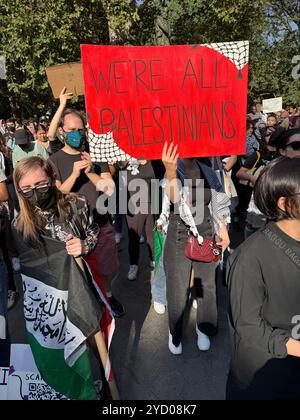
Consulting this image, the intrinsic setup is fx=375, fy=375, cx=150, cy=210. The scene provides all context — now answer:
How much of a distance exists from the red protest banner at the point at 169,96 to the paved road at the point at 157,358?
1589 millimetres

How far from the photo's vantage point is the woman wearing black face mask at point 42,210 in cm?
207

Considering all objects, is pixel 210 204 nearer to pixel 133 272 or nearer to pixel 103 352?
pixel 103 352

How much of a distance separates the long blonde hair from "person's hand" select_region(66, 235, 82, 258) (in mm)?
162

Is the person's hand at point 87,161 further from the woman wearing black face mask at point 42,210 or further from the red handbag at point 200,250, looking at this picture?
the red handbag at point 200,250

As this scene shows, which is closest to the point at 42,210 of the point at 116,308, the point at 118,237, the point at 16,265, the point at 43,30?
the point at 116,308

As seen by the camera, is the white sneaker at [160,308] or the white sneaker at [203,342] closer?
the white sneaker at [203,342]

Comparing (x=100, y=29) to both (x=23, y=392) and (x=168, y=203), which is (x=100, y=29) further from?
(x=23, y=392)

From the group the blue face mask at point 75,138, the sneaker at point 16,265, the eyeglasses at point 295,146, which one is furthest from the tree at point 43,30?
the eyeglasses at point 295,146

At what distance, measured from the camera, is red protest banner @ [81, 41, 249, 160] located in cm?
236

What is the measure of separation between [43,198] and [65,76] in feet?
5.59

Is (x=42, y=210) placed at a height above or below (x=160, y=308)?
above

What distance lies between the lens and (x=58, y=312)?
2.10 metres

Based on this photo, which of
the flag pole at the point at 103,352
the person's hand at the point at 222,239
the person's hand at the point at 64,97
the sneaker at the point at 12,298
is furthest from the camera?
the sneaker at the point at 12,298

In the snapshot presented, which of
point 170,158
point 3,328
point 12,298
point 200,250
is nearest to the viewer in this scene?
point 3,328
